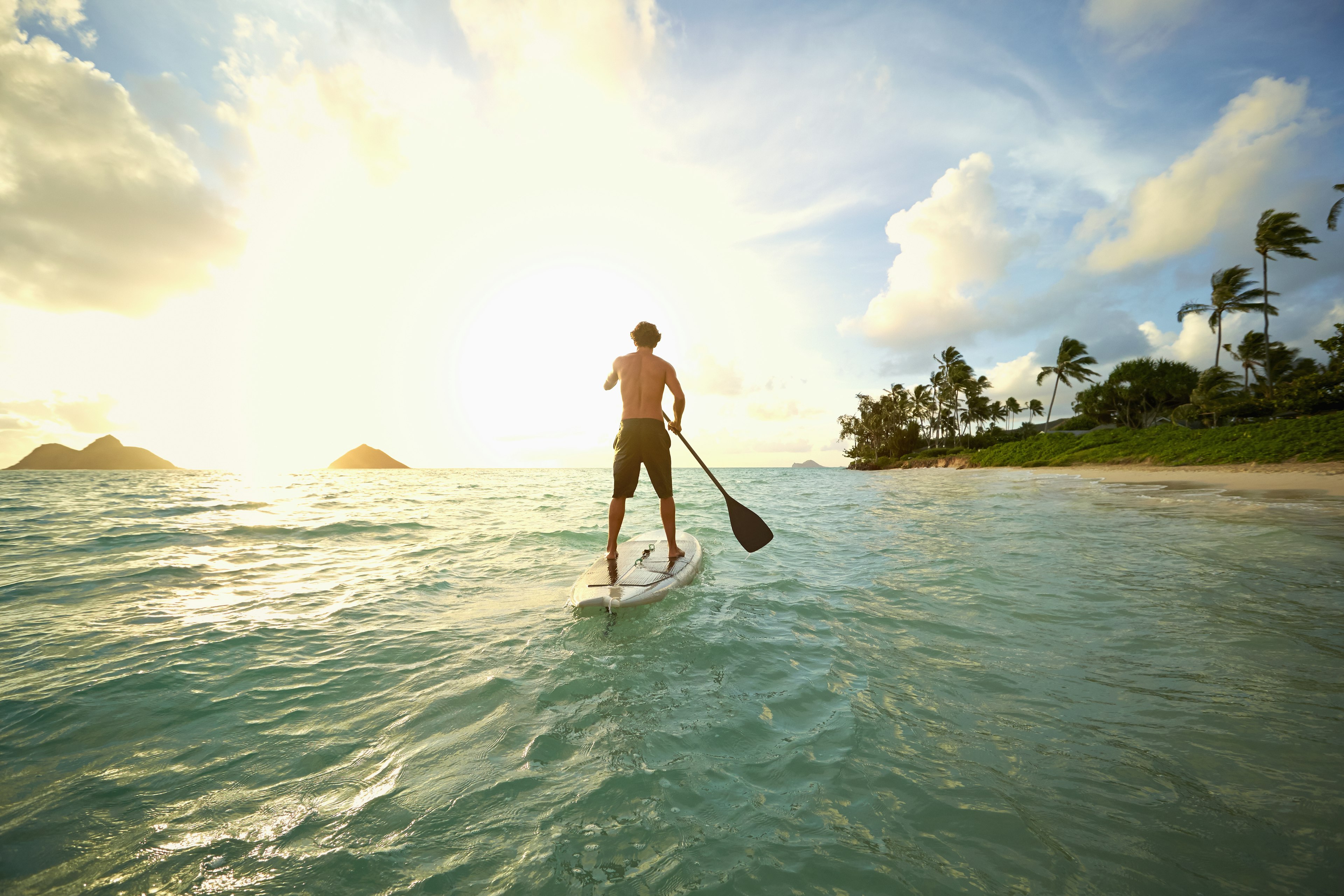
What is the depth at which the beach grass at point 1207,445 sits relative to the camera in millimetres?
19828

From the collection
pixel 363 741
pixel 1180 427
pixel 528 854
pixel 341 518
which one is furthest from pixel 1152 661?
pixel 1180 427

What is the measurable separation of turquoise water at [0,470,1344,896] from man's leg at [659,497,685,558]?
0.72 m

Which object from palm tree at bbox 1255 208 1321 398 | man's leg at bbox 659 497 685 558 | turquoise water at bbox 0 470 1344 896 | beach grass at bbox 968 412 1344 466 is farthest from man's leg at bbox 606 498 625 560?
palm tree at bbox 1255 208 1321 398

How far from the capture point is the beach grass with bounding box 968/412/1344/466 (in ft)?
65.1

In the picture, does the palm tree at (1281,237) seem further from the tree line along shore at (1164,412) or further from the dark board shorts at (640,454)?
the dark board shorts at (640,454)

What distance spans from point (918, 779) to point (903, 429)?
260 feet

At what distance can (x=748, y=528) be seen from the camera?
22.6ft

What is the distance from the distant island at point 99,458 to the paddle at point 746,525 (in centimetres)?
18942

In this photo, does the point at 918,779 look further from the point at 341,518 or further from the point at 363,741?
the point at 341,518

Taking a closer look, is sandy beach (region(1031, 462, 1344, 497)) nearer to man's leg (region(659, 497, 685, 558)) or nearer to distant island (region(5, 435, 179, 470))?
man's leg (region(659, 497, 685, 558))

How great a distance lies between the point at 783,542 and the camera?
9.98 meters

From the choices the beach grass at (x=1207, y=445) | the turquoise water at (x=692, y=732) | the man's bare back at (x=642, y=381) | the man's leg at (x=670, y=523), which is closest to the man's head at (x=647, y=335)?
the man's bare back at (x=642, y=381)

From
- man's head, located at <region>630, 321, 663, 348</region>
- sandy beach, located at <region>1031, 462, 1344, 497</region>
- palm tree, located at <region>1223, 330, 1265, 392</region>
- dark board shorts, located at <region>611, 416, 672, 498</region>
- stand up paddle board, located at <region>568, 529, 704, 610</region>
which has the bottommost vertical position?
stand up paddle board, located at <region>568, 529, 704, 610</region>

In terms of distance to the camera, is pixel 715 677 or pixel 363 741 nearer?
pixel 363 741
